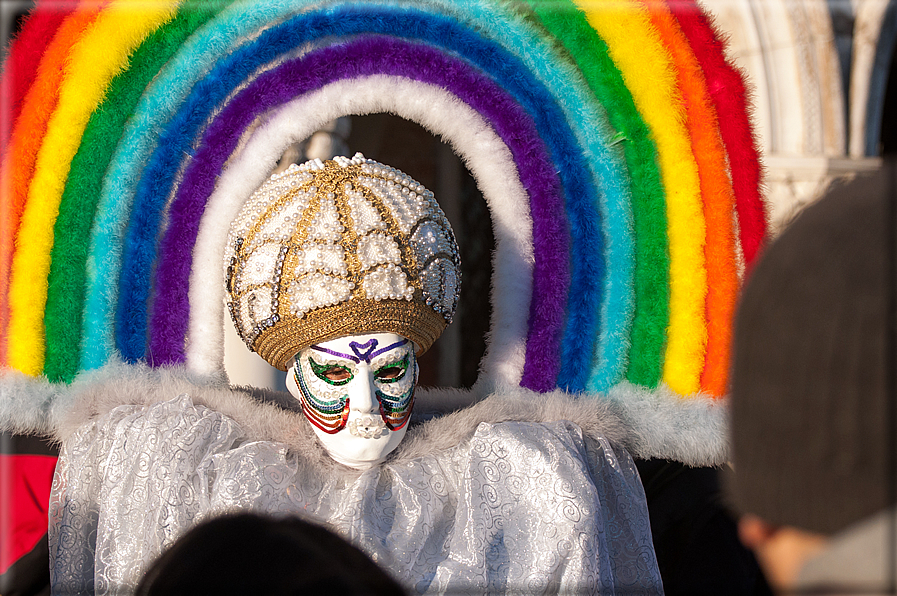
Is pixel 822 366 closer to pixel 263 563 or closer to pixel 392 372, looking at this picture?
pixel 263 563

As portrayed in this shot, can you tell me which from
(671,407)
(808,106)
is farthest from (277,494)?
(808,106)

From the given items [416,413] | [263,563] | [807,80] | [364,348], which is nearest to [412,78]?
[364,348]

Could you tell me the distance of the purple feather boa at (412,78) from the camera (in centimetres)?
183

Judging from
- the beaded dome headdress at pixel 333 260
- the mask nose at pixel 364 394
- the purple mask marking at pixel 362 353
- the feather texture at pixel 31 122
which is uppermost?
the feather texture at pixel 31 122

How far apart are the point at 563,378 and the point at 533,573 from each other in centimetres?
62

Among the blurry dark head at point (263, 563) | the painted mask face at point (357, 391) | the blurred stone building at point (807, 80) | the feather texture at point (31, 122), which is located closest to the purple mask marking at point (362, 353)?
the painted mask face at point (357, 391)

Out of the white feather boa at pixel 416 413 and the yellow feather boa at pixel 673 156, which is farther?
the yellow feather boa at pixel 673 156

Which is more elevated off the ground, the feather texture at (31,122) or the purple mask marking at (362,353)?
the feather texture at (31,122)

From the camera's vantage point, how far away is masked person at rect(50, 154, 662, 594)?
143 cm

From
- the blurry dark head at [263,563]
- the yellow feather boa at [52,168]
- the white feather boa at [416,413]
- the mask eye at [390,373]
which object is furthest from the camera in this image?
the yellow feather boa at [52,168]

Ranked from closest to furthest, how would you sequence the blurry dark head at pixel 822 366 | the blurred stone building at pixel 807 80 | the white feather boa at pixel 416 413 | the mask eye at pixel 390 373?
the blurry dark head at pixel 822 366 → the mask eye at pixel 390 373 → the white feather boa at pixel 416 413 → the blurred stone building at pixel 807 80

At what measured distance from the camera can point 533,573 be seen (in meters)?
1.42

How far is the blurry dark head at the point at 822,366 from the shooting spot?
481 millimetres

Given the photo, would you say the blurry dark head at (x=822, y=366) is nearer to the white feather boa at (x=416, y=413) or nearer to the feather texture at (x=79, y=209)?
the white feather boa at (x=416, y=413)
